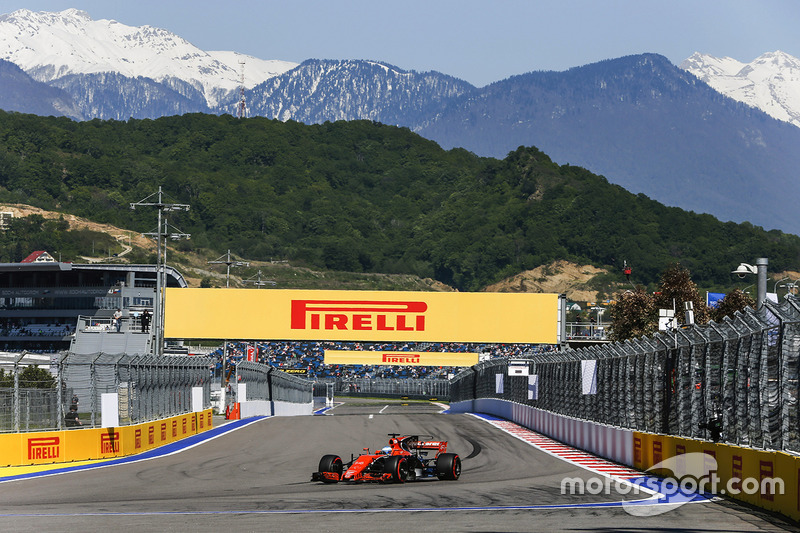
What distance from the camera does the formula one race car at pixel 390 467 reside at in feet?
58.9

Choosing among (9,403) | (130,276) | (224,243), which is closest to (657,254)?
(224,243)

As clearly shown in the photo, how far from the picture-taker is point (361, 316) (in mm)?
90250

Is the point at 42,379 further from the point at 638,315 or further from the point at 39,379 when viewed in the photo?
the point at 638,315

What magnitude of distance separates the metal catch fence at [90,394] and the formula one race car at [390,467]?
268 inches

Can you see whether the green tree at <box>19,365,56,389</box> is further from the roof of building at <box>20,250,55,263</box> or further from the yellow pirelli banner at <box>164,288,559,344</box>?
the roof of building at <box>20,250,55,263</box>

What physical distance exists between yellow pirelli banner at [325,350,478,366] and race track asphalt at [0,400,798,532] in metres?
68.1

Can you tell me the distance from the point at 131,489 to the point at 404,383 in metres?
83.9

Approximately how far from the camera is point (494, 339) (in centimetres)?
8906

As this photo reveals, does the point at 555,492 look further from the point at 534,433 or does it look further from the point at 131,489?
the point at 534,433

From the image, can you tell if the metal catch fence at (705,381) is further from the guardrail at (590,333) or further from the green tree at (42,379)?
the guardrail at (590,333)

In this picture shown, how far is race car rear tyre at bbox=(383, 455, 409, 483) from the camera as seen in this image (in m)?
18.0

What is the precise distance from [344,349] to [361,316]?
14.8 m

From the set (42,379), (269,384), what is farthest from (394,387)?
(42,379)
